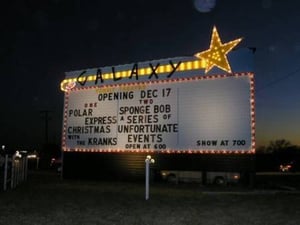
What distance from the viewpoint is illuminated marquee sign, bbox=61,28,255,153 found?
2103 centimetres

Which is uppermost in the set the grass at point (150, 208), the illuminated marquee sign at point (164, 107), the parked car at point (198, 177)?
the illuminated marquee sign at point (164, 107)

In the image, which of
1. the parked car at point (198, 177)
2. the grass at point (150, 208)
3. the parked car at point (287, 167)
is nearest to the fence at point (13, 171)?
the grass at point (150, 208)

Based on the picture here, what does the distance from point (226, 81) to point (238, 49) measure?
159cm

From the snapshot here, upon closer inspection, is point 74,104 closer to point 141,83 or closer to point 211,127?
point 141,83

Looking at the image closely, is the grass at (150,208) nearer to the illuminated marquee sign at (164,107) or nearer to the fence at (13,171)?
the fence at (13,171)

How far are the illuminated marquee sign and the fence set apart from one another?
278cm

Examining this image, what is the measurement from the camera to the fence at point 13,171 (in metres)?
19.2

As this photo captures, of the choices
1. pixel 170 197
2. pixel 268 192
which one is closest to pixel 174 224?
pixel 170 197

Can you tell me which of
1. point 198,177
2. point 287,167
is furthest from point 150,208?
point 287,167

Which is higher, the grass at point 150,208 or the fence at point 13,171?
the fence at point 13,171

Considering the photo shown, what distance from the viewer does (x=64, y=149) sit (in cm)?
2631

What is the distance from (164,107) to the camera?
22844mm

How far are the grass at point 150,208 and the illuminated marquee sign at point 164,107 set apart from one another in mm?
4068

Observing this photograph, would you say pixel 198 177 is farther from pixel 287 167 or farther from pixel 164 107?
pixel 287 167
